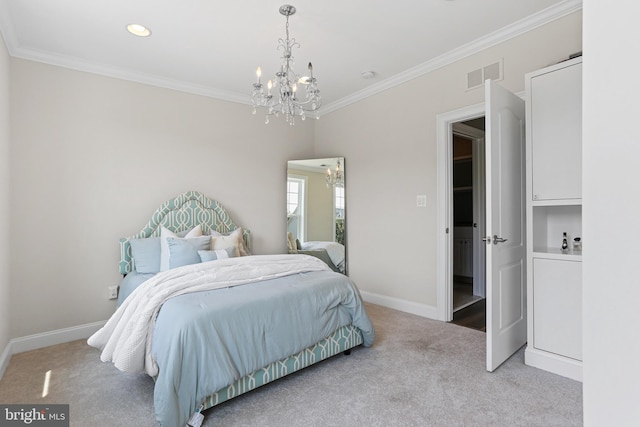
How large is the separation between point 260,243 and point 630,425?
4.16 m

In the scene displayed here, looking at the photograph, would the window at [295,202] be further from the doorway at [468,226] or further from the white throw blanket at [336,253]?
the doorway at [468,226]

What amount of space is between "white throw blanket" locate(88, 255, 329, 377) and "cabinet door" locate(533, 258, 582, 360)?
173cm

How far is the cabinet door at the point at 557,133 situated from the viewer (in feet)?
7.38

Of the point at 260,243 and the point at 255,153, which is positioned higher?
the point at 255,153

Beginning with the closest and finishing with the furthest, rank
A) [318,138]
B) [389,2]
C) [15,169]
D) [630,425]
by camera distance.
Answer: [630,425] < [389,2] < [15,169] < [318,138]

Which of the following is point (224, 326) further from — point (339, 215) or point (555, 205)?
point (339, 215)

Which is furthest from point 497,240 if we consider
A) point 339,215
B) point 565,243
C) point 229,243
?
point 229,243

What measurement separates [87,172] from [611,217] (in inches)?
153

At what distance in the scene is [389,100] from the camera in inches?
154

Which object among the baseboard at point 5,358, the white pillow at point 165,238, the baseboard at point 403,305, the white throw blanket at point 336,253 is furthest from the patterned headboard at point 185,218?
the baseboard at point 403,305

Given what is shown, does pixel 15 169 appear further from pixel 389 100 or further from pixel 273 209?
pixel 389 100

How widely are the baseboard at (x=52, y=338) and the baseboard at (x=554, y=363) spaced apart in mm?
3871

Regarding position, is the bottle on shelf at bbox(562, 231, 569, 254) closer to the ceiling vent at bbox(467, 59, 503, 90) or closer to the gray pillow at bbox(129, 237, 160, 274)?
the ceiling vent at bbox(467, 59, 503, 90)

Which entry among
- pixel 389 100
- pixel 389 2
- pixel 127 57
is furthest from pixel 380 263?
pixel 127 57
